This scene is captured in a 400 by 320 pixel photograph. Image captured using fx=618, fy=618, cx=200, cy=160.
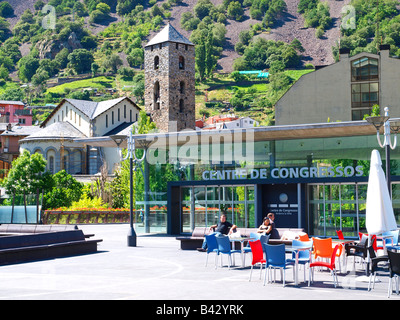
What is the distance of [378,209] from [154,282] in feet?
18.3

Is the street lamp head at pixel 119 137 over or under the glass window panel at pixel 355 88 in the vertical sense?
under

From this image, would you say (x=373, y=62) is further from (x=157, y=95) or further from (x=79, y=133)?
(x=79, y=133)

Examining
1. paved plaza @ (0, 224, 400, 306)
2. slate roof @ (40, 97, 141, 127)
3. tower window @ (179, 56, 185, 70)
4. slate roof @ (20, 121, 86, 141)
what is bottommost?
paved plaza @ (0, 224, 400, 306)

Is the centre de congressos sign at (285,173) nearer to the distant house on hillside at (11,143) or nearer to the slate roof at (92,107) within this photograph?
the slate roof at (92,107)

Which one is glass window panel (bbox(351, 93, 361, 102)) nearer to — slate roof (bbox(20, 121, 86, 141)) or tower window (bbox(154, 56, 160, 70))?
tower window (bbox(154, 56, 160, 70))

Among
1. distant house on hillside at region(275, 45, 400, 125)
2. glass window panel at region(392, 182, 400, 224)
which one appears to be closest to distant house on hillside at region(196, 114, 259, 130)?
distant house on hillside at region(275, 45, 400, 125)

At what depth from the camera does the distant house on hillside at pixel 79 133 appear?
76.3m

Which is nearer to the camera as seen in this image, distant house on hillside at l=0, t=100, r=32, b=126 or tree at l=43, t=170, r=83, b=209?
tree at l=43, t=170, r=83, b=209

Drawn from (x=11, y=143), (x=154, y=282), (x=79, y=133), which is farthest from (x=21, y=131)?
(x=154, y=282)

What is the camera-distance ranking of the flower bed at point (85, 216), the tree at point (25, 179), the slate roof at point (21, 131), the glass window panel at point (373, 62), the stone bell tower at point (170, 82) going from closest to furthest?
the flower bed at point (85, 216) < the tree at point (25, 179) < the glass window panel at point (373, 62) < the stone bell tower at point (170, 82) < the slate roof at point (21, 131)

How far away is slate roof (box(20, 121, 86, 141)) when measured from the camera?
76.6 metres

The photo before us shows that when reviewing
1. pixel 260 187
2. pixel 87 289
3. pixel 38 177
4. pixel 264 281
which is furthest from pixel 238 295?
pixel 38 177

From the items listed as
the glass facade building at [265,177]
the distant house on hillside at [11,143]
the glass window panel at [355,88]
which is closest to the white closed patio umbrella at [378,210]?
the glass facade building at [265,177]
